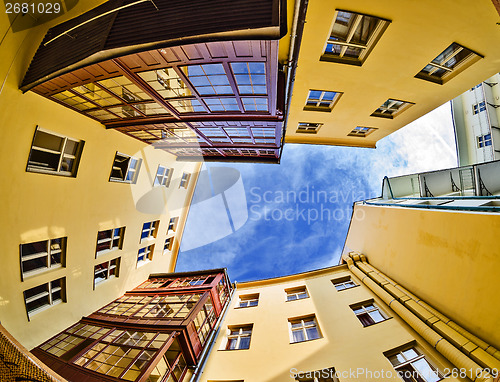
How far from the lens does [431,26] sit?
22.9ft

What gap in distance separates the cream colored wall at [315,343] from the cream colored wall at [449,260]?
6.09 ft

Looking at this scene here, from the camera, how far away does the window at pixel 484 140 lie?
1962 centimetres

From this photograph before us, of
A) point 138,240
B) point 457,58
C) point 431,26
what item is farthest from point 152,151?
point 457,58

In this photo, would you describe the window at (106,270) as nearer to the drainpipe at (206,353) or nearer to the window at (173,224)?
the window at (173,224)

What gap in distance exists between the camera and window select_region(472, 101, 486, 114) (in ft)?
66.9

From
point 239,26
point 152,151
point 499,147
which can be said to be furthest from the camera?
point 499,147

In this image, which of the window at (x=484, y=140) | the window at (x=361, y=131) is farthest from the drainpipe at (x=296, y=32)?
the window at (x=484, y=140)

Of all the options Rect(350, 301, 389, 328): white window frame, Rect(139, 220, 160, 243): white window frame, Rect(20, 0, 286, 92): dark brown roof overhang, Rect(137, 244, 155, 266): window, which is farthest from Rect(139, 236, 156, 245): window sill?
Rect(350, 301, 389, 328): white window frame

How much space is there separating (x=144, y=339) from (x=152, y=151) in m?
12.3

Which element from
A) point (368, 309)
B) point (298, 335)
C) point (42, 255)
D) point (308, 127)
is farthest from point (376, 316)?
point (42, 255)

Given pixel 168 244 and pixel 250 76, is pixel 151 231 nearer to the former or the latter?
pixel 168 244

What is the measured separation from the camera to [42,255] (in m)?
9.63

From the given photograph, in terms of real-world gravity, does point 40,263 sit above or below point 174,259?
above

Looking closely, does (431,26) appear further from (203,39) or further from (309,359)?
(309,359)
